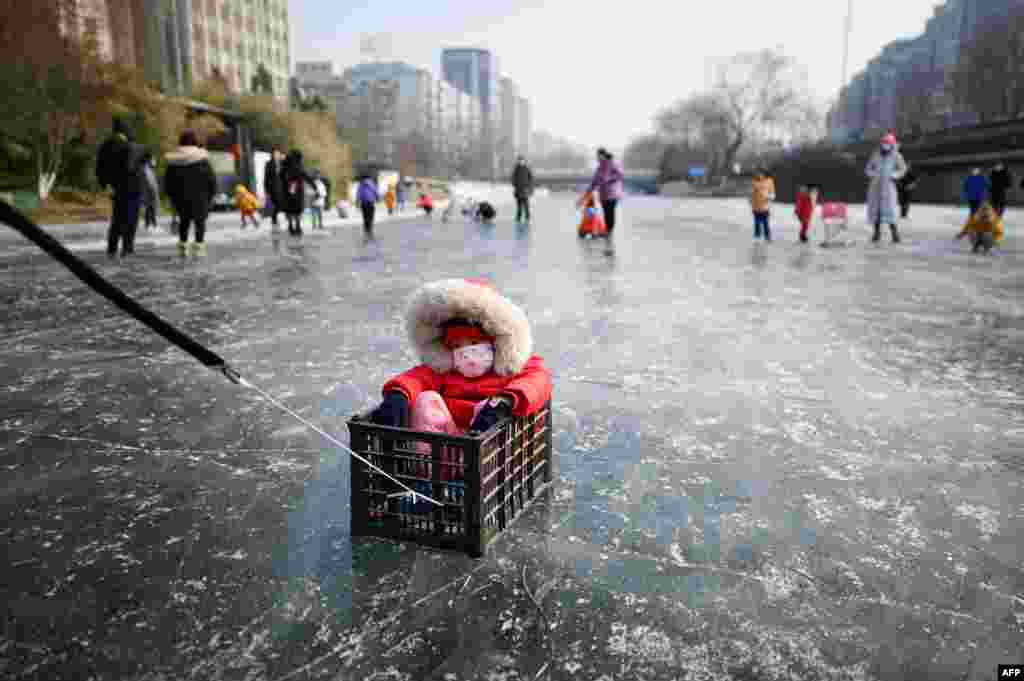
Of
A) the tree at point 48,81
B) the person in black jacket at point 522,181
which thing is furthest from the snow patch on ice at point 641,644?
the tree at point 48,81

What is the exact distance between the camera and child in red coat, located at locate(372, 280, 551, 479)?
2.58m

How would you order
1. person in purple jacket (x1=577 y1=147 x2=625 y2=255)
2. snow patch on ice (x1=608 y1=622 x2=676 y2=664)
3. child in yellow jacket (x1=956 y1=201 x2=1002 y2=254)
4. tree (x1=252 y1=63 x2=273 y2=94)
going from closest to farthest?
snow patch on ice (x1=608 y1=622 x2=676 y2=664), child in yellow jacket (x1=956 y1=201 x2=1002 y2=254), person in purple jacket (x1=577 y1=147 x2=625 y2=255), tree (x1=252 y1=63 x2=273 y2=94)

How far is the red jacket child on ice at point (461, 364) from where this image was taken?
2.58 metres

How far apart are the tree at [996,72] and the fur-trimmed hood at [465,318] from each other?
5824 centimetres

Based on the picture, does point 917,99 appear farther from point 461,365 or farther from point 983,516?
point 461,365

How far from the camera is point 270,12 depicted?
266 ft

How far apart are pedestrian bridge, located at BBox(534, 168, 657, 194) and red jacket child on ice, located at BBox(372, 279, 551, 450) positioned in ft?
340

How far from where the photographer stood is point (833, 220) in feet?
52.1

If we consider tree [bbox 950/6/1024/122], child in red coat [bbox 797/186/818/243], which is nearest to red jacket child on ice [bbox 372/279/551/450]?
child in red coat [bbox 797/186/818/243]

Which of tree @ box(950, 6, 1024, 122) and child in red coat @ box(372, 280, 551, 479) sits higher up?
tree @ box(950, 6, 1024, 122)

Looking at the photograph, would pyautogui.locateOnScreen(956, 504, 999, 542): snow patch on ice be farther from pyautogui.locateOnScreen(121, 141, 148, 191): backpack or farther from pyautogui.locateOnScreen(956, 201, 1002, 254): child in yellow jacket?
pyautogui.locateOnScreen(956, 201, 1002, 254): child in yellow jacket

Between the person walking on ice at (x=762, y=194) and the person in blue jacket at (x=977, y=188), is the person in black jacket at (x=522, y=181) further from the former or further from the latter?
the person in blue jacket at (x=977, y=188)

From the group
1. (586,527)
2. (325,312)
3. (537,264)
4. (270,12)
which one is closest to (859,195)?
(537,264)

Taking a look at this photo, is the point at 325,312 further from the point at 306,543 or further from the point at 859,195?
the point at 859,195
